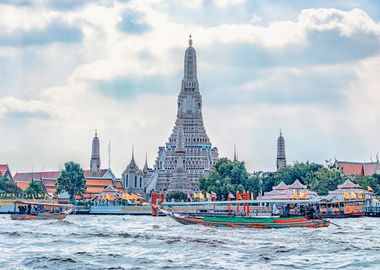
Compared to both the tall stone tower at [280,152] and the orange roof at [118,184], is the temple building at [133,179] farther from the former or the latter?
the tall stone tower at [280,152]

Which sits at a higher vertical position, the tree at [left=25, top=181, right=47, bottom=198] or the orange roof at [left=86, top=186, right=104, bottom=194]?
the orange roof at [left=86, top=186, right=104, bottom=194]

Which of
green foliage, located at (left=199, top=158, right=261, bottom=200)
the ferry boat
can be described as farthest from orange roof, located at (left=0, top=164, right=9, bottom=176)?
the ferry boat

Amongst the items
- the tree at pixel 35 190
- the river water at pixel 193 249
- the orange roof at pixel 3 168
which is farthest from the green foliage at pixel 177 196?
the river water at pixel 193 249

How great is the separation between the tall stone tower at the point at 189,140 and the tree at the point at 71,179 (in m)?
23.7

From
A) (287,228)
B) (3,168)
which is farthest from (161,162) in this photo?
(287,228)

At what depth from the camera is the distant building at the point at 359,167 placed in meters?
140

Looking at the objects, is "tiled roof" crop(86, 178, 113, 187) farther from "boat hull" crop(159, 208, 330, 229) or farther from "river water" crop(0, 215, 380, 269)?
"river water" crop(0, 215, 380, 269)

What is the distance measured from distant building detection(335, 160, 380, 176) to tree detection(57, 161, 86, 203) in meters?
46.6

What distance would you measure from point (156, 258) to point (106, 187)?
96830mm

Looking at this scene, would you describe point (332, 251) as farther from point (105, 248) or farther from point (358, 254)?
point (105, 248)

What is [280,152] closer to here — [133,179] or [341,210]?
[133,179]

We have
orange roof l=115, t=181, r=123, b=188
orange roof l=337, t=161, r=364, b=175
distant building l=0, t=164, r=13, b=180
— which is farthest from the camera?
distant building l=0, t=164, r=13, b=180

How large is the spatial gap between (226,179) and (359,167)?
40315mm

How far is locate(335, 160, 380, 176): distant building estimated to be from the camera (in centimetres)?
14012
